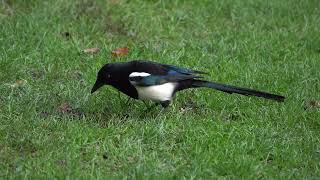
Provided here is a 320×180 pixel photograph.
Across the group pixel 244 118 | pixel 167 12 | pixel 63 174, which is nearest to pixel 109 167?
pixel 63 174

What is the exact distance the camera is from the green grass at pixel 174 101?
15.0 ft

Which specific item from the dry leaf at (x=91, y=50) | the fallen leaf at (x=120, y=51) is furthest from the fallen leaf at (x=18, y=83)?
the fallen leaf at (x=120, y=51)

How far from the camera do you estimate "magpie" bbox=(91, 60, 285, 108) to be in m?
5.42

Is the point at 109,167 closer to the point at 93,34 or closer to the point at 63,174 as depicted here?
the point at 63,174

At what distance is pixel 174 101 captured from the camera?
5.92m

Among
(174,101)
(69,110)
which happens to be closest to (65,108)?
(69,110)

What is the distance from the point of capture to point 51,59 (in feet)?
22.1

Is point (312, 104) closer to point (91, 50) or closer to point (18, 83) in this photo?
point (91, 50)

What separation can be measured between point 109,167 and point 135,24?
3552 millimetres

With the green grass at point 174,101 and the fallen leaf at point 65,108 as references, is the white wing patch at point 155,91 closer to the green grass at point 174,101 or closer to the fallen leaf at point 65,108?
the green grass at point 174,101

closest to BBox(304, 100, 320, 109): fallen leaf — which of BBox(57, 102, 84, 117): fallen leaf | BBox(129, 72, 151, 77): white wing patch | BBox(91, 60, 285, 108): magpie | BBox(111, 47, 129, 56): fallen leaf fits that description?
BBox(91, 60, 285, 108): magpie

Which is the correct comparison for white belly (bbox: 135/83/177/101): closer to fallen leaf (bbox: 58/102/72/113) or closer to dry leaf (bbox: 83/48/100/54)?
fallen leaf (bbox: 58/102/72/113)

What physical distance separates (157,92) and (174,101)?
486 millimetres

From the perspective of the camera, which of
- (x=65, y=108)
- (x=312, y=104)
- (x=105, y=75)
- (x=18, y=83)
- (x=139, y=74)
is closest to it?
(x=139, y=74)
